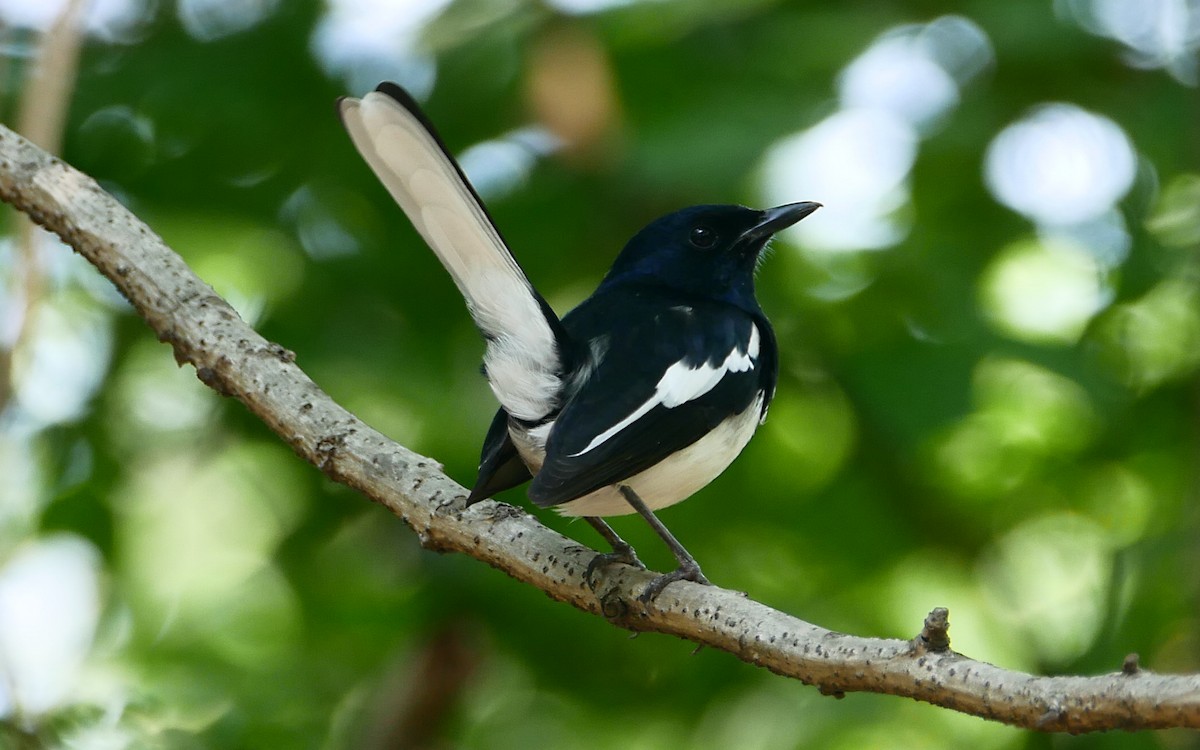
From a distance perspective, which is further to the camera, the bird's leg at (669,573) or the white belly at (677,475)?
the white belly at (677,475)

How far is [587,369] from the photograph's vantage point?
3.13 metres

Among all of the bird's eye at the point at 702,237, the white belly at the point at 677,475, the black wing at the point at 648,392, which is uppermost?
the bird's eye at the point at 702,237

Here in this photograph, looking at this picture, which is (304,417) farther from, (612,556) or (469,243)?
(612,556)

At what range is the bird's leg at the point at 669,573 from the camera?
2.64m

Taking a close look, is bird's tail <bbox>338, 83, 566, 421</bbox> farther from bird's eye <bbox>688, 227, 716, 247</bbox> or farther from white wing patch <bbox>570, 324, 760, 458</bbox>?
bird's eye <bbox>688, 227, 716, 247</bbox>

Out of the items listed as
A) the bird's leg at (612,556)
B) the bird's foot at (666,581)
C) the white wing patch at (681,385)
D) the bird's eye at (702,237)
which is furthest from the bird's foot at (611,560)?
the bird's eye at (702,237)

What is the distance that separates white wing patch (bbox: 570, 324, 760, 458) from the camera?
2943mm

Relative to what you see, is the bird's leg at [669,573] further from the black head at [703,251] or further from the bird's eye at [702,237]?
the bird's eye at [702,237]

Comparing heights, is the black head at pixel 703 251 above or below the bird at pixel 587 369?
above

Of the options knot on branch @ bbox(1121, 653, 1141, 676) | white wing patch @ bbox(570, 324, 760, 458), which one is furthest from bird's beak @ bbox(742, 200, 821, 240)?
knot on branch @ bbox(1121, 653, 1141, 676)

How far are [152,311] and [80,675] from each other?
2202mm

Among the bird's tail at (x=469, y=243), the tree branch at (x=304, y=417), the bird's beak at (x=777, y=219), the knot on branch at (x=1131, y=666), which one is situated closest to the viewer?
the knot on branch at (x=1131, y=666)

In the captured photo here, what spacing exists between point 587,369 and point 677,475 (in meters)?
0.35

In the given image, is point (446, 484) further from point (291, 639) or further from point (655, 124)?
point (291, 639)
